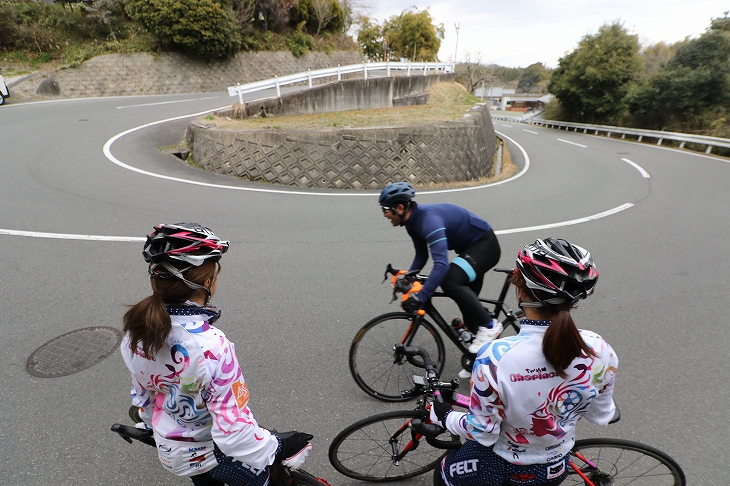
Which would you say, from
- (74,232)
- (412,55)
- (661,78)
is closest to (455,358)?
A: (74,232)

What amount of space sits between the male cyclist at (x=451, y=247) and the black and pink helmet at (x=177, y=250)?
5.69ft

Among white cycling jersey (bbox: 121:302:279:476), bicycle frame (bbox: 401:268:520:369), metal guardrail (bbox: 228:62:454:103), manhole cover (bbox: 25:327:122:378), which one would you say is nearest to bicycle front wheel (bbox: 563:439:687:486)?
bicycle frame (bbox: 401:268:520:369)

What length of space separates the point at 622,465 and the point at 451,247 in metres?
1.92

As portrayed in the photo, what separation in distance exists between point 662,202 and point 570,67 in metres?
29.2

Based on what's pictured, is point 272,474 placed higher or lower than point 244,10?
lower

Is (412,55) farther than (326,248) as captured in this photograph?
Yes

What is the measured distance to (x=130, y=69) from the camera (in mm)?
23328

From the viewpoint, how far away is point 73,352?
350 centimetres

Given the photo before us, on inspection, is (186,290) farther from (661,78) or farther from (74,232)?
(661,78)

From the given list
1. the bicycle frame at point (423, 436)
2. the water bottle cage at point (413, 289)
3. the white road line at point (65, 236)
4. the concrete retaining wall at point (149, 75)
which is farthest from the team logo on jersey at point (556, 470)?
the concrete retaining wall at point (149, 75)

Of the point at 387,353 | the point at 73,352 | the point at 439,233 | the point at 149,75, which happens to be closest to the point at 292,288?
the point at 387,353

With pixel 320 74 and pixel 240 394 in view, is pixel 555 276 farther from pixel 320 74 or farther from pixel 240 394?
pixel 320 74

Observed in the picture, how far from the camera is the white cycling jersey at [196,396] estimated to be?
4.77 ft

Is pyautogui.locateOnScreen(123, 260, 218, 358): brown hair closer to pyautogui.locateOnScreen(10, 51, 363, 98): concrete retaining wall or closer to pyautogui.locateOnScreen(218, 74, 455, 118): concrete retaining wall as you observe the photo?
pyautogui.locateOnScreen(218, 74, 455, 118): concrete retaining wall
